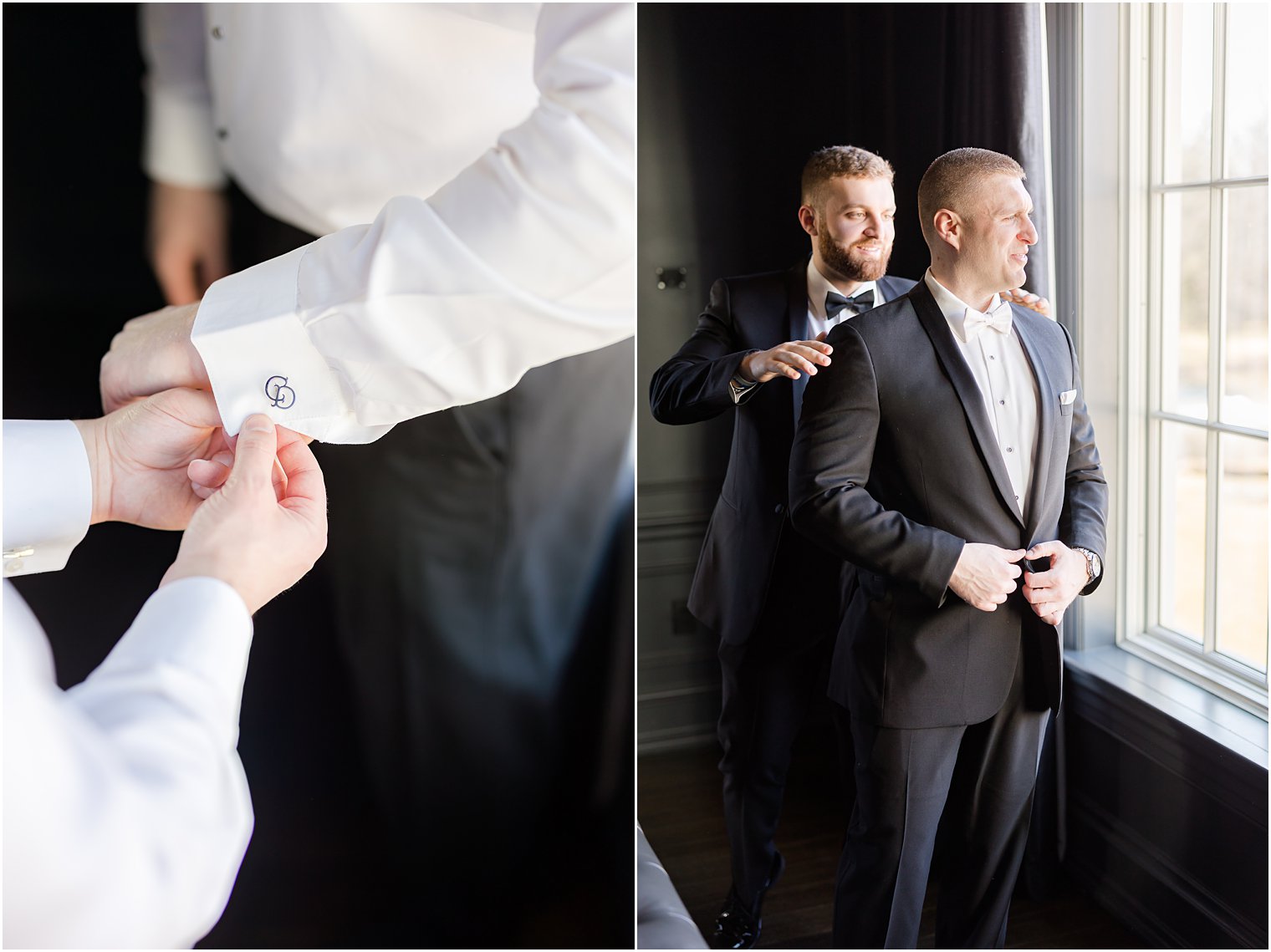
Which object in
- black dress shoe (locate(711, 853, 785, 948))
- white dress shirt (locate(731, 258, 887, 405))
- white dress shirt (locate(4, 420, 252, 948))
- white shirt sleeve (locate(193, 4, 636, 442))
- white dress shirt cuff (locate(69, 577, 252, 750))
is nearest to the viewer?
white dress shirt (locate(4, 420, 252, 948))

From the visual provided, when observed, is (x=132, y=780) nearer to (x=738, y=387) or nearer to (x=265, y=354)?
(x=265, y=354)

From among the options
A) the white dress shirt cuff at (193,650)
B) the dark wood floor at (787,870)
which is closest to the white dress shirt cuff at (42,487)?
the white dress shirt cuff at (193,650)

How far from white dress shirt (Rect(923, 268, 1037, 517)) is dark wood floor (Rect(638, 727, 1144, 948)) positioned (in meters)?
0.59

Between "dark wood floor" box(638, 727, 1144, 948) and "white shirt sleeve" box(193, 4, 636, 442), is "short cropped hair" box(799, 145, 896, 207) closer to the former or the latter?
"white shirt sleeve" box(193, 4, 636, 442)

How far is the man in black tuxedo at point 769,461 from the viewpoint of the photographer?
167cm

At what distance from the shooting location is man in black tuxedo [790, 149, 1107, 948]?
5.30 feet

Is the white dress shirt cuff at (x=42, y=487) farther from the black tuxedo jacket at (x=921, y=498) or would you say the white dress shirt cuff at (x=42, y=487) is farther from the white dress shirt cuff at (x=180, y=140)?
the black tuxedo jacket at (x=921, y=498)

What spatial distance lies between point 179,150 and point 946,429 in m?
1.27

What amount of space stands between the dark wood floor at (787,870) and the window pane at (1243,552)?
0.51 metres

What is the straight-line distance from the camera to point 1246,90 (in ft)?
5.44

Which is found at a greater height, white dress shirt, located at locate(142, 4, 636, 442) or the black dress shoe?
white dress shirt, located at locate(142, 4, 636, 442)

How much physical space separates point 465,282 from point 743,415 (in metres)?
0.49

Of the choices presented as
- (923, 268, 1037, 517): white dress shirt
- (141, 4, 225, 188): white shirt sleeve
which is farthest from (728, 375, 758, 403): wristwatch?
(141, 4, 225, 188): white shirt sleeve

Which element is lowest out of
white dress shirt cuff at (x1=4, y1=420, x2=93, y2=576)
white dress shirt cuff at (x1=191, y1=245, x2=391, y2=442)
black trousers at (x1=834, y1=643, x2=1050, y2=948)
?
black trousers at (x1=834, y1=643, x2=1050, y2=948)
